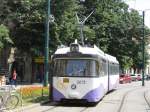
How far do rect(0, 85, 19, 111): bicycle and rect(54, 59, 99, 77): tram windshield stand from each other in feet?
18.5

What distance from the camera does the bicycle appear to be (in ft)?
65.6

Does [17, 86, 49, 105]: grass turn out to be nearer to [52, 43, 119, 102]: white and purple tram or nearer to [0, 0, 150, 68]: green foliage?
[52, 43, 119, 102]: white and purple tram

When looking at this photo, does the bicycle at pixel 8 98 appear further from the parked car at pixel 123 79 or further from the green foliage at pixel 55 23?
the parked car at pixel 123 79

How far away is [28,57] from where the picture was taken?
59.8m

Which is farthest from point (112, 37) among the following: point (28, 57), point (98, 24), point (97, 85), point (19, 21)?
point (97, 85)

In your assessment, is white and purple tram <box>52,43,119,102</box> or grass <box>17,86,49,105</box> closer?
white and purple tram <box>52,43,119,102</box>

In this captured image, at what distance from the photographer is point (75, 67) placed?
2578 cm

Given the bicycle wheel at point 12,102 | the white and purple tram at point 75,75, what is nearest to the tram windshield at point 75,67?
the white and purple tram at point 75,75

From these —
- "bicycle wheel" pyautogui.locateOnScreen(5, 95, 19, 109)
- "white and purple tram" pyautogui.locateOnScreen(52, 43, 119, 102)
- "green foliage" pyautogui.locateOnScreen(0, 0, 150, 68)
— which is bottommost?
"bicycle wheel" pyautogui.locateOnScreen(5, 95, 19, 109)

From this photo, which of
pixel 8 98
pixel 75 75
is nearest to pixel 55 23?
pixel 75 75

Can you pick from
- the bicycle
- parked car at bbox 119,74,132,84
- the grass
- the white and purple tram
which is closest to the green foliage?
parked car at bbox 119,74,132,84

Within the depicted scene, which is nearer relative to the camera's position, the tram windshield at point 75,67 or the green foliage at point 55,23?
the tram windshield at point 75,67

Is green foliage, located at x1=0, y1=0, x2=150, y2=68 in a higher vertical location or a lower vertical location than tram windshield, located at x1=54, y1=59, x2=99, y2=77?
higher

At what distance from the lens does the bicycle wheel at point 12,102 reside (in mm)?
20094
